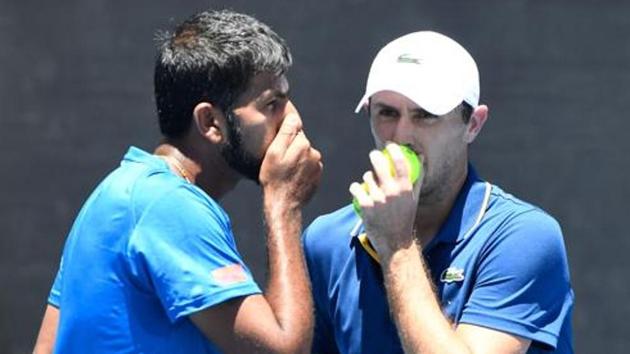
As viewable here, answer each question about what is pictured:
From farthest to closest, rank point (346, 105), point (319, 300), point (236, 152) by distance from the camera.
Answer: point (346, 105), point (319, 300), point (236, 152)

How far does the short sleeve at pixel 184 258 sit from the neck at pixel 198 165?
0.18 meters

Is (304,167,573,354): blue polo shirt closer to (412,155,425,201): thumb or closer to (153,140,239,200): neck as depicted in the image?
(412,155,425,201): thumb

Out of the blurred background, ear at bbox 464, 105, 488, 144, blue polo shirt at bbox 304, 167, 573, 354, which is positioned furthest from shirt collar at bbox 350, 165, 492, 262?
the blurred background

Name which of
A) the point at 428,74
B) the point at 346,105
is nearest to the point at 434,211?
the point at 428,74

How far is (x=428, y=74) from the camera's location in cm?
293

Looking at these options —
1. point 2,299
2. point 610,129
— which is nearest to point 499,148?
point 610,129

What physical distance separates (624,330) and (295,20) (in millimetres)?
1881

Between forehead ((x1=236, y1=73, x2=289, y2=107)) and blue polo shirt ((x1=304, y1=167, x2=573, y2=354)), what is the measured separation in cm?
41

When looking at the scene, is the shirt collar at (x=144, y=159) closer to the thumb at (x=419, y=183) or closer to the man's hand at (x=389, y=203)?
the man's hand at (x=389, y=203)

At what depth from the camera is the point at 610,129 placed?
5555mm

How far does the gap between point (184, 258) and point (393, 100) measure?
61cm

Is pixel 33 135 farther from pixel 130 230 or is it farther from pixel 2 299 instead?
pixel 130 230

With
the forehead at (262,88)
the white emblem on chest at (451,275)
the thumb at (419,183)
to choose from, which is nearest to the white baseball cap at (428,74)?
the thumb at (419,183)

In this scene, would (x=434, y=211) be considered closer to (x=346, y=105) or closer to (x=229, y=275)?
(x=229, y=275)
